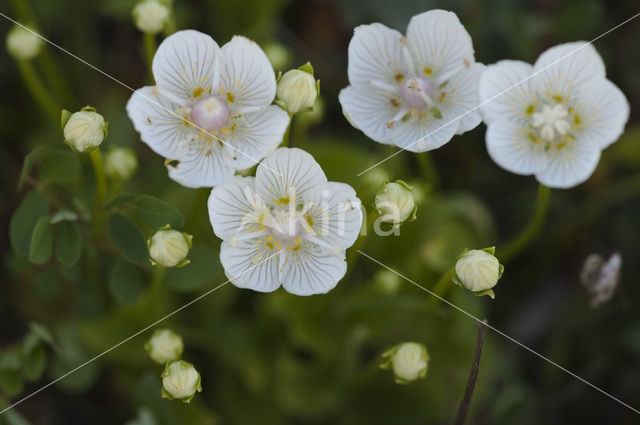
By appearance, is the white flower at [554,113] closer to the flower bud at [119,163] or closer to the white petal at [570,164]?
the white petal at [570,164]

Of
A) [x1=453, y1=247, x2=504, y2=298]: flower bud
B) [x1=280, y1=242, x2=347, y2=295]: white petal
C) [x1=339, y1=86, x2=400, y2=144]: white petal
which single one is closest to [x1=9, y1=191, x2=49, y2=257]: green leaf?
[x1=280, y1=242, x2=347, y2=295]: white petal

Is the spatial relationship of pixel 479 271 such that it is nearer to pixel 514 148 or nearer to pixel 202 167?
pixel 514 148

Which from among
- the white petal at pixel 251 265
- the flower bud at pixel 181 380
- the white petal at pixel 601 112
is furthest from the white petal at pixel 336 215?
the white petal at pixel 601 112

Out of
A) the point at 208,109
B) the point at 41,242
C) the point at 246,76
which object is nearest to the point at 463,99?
the point at 246,76

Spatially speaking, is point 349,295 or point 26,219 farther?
point 349,295

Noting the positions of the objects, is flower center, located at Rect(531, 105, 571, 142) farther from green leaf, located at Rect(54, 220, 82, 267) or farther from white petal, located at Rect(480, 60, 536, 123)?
green leaf, located at Rect(54, 220, 82, 267)

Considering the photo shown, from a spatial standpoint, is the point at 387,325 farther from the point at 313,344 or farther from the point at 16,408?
the point at 16,408

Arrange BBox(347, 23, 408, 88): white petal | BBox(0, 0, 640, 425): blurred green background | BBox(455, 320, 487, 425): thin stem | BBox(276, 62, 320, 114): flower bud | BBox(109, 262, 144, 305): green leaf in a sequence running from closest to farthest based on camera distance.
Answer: BBox(455, 320, 487, 425): thin stem
BBox(276, 62, 320, 114): flower bud
BBox(347, 23, 408, 88): white petal
BBox(109, 262, 144, 305): green leaf
BBox(0, 0, 640, 425): blurred green background

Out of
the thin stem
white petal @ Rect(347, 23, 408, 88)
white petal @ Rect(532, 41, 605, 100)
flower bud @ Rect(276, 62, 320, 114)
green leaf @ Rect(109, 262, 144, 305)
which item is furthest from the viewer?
green leaf @ Rect(109, 262, 144, 305)
